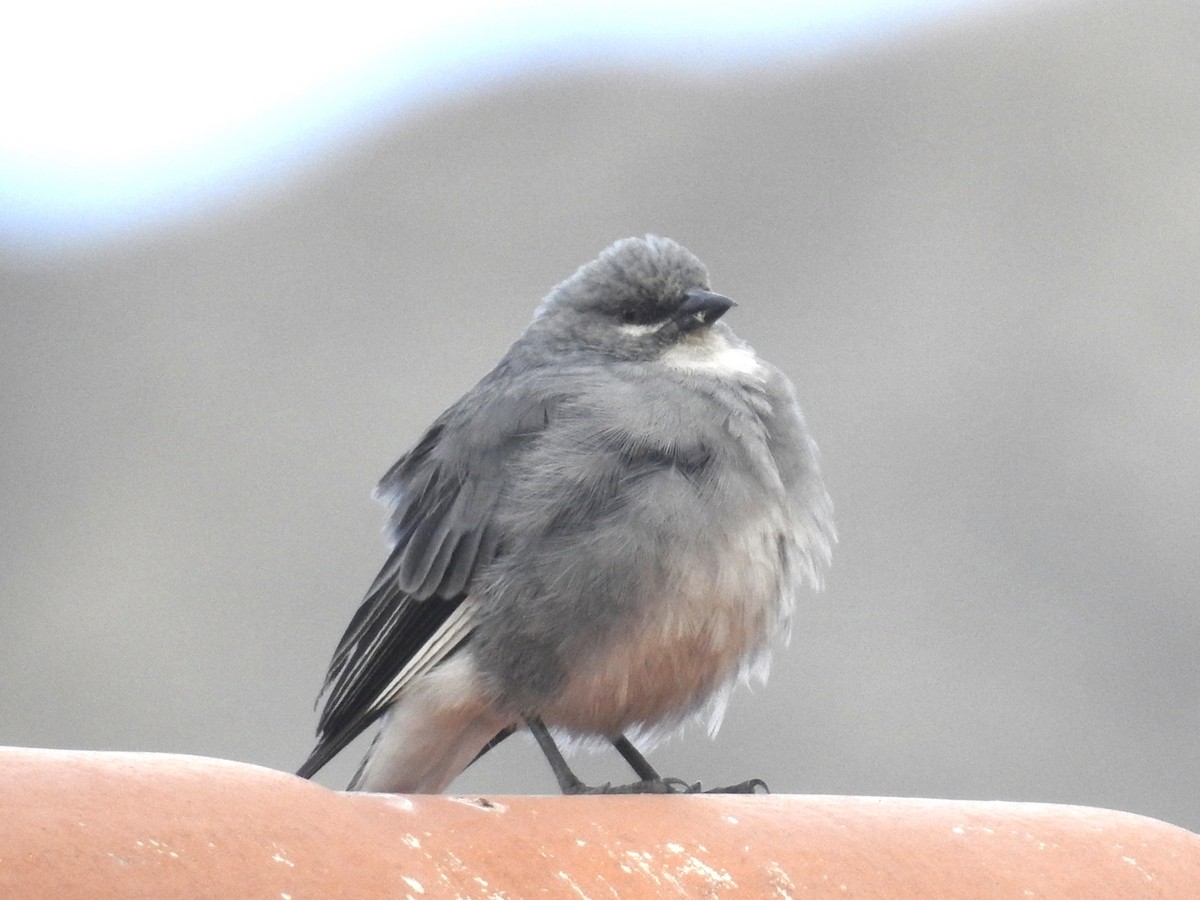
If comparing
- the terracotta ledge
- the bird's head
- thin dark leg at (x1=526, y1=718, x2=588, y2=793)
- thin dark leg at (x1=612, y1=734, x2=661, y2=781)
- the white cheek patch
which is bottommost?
thin dark leg at (x1=612, y1=734, x2=661, y2=781)

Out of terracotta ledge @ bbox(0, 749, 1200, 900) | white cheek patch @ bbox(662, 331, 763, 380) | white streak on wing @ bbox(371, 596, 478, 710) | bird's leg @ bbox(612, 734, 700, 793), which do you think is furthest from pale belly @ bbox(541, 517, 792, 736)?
terracotta ledge @ bbox(0, 749, 1200, 900)

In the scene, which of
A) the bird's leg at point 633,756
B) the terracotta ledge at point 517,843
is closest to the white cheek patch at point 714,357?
the bird's leg at point 633,756

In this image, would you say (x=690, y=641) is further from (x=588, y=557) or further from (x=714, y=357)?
(x=714, y=357)

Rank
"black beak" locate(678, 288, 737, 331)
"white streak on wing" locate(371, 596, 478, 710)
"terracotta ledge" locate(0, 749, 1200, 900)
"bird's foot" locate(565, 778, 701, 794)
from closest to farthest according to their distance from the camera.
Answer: "terracotta ledge" locate(0, 749, 1200, 900), "bird's foot" locate(565, 778, 701, 794), "white streak on wing" locate(371, 596, 478, 710), "black beak" locate(678, 288, 737, 331)

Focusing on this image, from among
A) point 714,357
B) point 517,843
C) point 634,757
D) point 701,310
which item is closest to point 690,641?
point 634,757

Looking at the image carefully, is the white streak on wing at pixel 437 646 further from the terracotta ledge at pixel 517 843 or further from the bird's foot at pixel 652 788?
the terracotta ledge at pixel 517 843

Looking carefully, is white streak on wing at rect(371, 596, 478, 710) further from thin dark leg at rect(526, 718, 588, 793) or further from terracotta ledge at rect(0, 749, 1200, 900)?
terracotta ledge at rect(0, 749, 1200, 900)

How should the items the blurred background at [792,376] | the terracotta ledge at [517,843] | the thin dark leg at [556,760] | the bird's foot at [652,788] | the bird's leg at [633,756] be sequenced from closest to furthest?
the terracotta ledge at [517,843]
the bird's foot at [652,788]
the thin dark leg at [556,760]
the bird's leg at [633,756]
the blurred background at [792,376]
